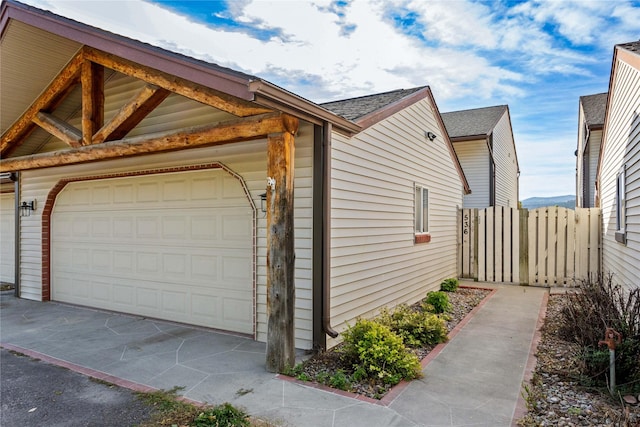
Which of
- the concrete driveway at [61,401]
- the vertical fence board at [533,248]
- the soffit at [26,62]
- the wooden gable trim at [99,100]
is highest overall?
the soffit at [26,62]

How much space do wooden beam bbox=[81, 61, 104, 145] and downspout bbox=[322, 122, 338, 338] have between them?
361 cm

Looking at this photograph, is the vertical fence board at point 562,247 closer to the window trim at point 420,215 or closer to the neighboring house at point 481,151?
the window trim at point 420,215

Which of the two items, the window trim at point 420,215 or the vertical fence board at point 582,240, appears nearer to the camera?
the window trim at point 420,215

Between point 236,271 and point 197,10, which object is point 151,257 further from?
point 197,10

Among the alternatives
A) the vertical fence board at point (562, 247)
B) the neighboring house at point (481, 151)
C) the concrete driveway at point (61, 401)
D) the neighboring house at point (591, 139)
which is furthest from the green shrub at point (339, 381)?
the neighboring house at point (481, 151)

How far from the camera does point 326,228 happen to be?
474 cm

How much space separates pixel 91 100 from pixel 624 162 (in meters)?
8.10

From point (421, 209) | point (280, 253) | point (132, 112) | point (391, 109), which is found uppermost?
point (391, 109)

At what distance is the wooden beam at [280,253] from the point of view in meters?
4.09

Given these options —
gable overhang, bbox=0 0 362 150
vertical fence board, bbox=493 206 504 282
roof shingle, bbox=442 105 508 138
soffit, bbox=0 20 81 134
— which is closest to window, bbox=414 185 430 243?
vertical fence board, bbox=493 206 504 282

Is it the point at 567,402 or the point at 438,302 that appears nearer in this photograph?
the point at 567,402

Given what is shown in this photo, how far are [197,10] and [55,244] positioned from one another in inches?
228

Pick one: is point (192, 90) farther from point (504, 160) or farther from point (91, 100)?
point (504, 160)

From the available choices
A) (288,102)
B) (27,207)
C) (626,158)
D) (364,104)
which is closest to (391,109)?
(364,104)
